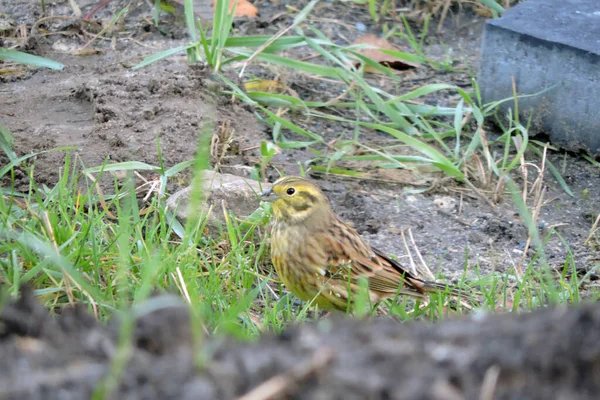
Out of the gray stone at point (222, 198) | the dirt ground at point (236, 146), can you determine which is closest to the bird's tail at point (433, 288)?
the dirt ground at point (236, 146)

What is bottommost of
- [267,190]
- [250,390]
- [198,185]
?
[267,190]

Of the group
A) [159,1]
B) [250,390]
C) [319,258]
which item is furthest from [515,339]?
[159,1]

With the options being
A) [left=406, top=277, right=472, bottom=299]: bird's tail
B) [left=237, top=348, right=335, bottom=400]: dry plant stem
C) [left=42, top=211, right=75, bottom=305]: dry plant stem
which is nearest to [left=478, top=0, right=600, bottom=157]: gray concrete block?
[left=406, top=277, right=472, bottom=299]: bird's tail

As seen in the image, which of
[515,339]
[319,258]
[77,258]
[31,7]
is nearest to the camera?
[515,339]

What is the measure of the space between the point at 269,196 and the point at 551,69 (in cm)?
257

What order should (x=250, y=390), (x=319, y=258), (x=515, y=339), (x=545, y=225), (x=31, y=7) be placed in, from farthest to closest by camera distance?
(x=31, y=7), (x=545, y=225), (x=319, y=258), (x=515, y=339), (x=250, y=390)

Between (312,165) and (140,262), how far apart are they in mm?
2069

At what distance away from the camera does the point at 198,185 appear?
212cm

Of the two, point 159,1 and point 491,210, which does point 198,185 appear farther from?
point 159,1

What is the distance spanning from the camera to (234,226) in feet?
15.6

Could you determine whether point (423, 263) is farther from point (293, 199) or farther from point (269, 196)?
point (269, 196)

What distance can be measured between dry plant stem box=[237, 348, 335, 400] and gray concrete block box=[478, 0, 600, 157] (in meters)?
4.61

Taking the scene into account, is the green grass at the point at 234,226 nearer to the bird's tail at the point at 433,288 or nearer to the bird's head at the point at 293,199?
the bird's tail at the point at 433,288

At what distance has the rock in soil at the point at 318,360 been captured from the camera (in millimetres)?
1817
